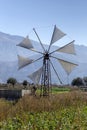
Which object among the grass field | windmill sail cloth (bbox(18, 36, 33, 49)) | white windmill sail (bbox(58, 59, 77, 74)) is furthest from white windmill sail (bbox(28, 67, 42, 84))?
the grass field

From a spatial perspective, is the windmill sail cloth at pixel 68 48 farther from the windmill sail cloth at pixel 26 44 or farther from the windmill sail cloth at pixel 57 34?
the windmill sail cloth at pixel 26 44

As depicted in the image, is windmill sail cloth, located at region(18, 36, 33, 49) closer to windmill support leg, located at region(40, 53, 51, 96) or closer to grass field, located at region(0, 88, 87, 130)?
windmill support leg, located at region(40, 53, 51, 96)

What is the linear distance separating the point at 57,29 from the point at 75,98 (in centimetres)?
1140

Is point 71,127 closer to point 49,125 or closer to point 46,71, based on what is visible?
point 49,125

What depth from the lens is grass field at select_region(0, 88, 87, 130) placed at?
14.4 meters

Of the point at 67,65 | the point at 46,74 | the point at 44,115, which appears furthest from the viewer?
the point at 67,65

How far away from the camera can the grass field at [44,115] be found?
1436 centimetres

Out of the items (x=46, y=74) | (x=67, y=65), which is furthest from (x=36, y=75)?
(x=67, y=65)

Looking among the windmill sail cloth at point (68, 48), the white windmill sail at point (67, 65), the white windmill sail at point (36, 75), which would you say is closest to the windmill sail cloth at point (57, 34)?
the windmill sail cloth at point (68, 48)

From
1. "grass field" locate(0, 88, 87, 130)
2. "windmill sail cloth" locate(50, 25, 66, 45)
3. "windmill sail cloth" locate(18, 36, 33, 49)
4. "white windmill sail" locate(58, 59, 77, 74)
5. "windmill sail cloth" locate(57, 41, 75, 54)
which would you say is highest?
"windmill sail cloth" locate(50, 25, 66, 45)

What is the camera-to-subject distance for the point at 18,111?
2050 cm

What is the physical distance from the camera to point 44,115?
19.0 metres

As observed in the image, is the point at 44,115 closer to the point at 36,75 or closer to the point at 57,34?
the point at 36,75

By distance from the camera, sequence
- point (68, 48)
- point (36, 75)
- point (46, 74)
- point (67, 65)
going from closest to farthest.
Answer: point (36, 75) < point (46, 74) < point (68, 48) < point (67, 65)
